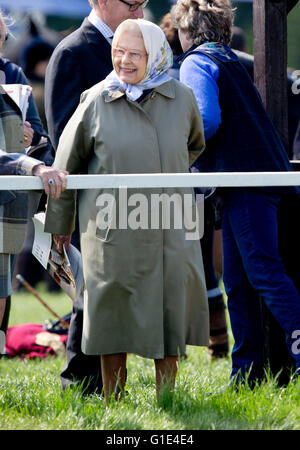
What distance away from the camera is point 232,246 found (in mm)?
4113

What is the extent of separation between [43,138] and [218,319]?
1958 millimetres

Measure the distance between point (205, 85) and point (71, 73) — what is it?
25.5 inches

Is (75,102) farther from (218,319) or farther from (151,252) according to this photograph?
(218,319)

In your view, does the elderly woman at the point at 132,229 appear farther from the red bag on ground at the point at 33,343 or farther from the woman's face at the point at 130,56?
the red bag on ground at the point at 33,343

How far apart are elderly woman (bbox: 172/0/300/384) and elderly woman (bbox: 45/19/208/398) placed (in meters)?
0.45

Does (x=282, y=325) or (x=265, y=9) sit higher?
(x=265, y=9)

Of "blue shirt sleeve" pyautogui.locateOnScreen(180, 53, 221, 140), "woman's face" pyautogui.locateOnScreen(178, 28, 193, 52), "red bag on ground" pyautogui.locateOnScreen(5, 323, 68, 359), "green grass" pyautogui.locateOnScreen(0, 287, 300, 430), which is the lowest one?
"red bag on ground" pyautogui.locateOnScreen(5, 323, 68, 359)

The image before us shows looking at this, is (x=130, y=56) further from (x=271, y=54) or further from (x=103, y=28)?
(x=271, y=54)

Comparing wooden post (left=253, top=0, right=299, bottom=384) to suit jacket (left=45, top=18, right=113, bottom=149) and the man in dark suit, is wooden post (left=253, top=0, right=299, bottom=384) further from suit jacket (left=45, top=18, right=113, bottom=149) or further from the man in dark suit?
suit jacket (left=45, top=18, right=113, bottom=149)

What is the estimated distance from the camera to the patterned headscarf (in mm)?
3486

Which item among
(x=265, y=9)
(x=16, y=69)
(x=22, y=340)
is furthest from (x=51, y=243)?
(x=22, y=340)

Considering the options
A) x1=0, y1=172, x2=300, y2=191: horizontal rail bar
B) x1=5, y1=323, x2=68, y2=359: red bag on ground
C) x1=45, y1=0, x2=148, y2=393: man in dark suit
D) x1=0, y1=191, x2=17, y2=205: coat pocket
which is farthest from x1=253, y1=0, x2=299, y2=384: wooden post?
x1=5, y1=323, x2=68, y2=359: red bag on ground

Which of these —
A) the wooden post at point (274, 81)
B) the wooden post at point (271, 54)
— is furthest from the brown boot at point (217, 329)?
the wooden post at point (271, 54)

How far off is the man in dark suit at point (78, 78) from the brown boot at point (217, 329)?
1600 millimetres
